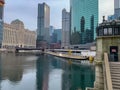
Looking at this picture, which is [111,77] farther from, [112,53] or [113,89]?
[112,53]

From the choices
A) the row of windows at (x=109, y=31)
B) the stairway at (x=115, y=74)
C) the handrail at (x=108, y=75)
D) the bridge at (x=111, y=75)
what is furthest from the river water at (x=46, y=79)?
the handrail at (x=108, y=75)

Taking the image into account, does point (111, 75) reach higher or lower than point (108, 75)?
lower

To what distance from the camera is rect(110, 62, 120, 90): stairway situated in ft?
66.2

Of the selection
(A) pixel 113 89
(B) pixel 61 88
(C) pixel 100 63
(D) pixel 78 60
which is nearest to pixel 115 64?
(C) pixel 100 63

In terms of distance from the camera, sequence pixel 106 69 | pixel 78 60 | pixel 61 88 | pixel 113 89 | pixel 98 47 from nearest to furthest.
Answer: pixel 113 89 < pixel 106 69 < pixel 98 47 < pixel 61 88 < pixel 78 60

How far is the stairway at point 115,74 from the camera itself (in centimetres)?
2019

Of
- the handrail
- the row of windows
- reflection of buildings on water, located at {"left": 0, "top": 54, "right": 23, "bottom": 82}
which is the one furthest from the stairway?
reflection of buildings on water, located at {"left": 0, "top": 54, "right": 23, "bottom": 82}

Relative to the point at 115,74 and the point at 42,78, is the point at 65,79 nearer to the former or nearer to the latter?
the point at 42,78

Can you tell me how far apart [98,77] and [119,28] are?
596 centimetres

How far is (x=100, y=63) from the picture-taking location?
77.9 feet

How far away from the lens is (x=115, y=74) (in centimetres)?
2148

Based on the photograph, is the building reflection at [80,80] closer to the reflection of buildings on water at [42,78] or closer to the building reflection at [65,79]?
the building reflection at [65,79]

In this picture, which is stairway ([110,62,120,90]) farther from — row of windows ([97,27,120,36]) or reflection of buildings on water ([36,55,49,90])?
reflection of buildings on water ([36,55,49,90])

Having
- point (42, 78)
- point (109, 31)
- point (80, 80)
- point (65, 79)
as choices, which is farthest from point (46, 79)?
point (109, 31)
